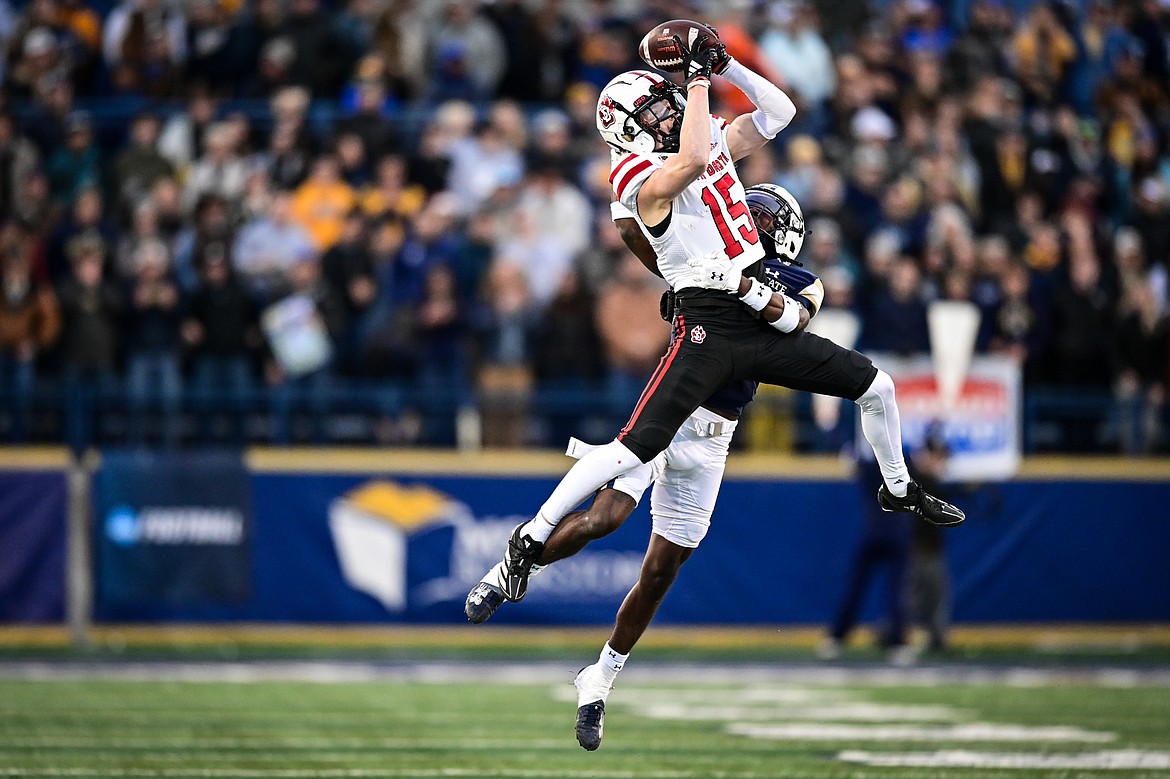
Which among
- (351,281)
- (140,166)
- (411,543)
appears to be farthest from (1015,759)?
(140,166)

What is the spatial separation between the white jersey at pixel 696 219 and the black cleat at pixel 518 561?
1.34 m

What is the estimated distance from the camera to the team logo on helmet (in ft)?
27.0

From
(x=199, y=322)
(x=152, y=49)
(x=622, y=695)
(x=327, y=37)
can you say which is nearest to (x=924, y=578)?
(x=622, y=695)

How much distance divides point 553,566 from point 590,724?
299 inches

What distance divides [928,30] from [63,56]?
9.11 m

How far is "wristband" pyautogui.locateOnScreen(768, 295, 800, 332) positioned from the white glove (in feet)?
0.77

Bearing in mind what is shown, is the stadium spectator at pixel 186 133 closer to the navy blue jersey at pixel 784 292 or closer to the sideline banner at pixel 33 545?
the sideline banner at pixel 33 545

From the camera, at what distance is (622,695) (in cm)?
1338

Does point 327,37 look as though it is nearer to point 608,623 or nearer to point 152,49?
point 152,49

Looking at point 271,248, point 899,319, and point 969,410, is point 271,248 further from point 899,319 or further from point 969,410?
point 969,410

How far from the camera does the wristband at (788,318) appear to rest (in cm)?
818

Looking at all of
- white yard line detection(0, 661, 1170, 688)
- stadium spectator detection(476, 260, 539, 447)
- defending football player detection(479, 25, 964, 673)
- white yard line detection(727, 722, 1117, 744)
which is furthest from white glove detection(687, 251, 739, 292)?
stadium spectator detection(476, 260, 539, 447)

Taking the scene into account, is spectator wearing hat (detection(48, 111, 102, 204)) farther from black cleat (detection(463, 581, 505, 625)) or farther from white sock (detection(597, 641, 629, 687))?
black cleat (detection(463, 581, 505, 625))

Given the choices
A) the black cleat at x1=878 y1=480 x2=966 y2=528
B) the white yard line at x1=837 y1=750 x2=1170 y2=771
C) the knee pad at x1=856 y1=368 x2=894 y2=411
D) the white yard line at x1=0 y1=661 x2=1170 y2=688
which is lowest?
the white yard line at x1=0 y1=661 x2=1170 y2=688
